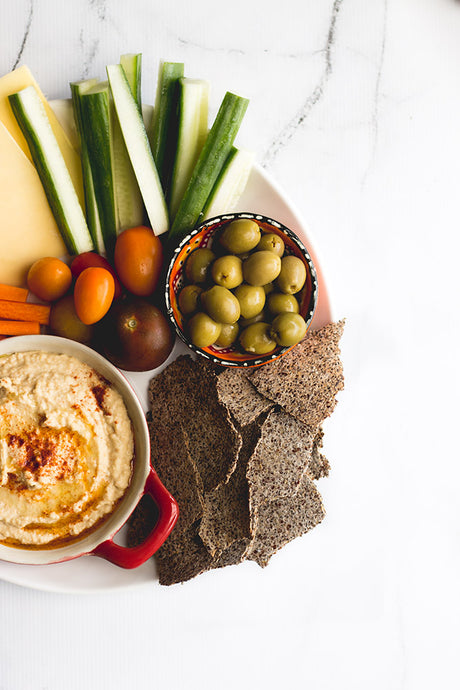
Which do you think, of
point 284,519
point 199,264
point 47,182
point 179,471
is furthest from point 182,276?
point 284,519

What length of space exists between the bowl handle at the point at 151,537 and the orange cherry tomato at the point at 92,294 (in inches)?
21.2

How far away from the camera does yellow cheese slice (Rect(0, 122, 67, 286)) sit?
190 centimetres

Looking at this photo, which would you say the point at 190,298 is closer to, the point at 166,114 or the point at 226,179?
the point at 226,179

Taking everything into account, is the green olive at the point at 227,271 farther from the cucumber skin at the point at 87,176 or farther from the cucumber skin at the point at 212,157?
the cucumber skin at the point at 87,176

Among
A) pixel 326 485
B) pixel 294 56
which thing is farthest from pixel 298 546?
pixel 294 56

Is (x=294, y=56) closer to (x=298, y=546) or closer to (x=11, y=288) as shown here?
(x=11, y=288)

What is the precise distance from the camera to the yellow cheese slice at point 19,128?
1.84 metres

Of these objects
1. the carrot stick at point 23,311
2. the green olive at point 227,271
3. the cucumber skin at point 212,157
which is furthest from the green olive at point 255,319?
the carrot stick at point 23,311

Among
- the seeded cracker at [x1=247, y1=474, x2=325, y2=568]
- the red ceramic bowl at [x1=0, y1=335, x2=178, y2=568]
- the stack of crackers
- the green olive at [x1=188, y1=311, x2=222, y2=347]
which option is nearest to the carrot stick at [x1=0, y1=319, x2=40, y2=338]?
the red ceramic bowl at [x1=0, y1=335, x2=178, y2=568]

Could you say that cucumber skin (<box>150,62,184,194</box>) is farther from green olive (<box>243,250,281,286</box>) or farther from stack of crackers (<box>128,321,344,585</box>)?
stack of crackers (<box>128,321,344,585</box>)

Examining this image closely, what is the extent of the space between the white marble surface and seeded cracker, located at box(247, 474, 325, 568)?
20 centimetres

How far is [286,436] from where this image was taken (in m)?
2.01

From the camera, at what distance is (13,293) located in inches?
76.5

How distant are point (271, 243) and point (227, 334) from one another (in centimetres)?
33
